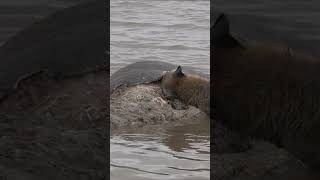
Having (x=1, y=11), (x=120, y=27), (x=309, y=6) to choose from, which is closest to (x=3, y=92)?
(x=1, y=11)

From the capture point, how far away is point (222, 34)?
10.7ft

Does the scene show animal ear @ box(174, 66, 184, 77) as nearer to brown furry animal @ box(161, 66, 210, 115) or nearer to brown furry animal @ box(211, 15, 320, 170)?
brown furry animal @ box(161, 66, 210, 115)

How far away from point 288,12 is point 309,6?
2.11 ft

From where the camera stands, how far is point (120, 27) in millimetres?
11586

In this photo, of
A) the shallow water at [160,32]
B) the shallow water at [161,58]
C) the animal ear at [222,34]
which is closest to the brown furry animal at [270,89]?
the animal ear at [222,34]

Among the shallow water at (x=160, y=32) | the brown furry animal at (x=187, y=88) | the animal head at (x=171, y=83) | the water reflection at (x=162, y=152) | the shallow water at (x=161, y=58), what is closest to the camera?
the water reflection at (x=162, y=152)

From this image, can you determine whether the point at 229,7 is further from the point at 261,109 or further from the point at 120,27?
the point at 261,109

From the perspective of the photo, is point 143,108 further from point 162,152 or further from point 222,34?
point 222,34

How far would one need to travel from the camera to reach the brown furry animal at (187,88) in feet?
17.9

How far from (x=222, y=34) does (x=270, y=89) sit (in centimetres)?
32

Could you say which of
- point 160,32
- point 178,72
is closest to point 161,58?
point 160,32

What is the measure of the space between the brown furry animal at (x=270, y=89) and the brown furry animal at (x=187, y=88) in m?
2.11

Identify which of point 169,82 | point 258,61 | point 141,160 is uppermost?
point 258,61

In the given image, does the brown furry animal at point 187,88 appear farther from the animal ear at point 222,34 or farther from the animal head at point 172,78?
the animal ear at point 222,34
